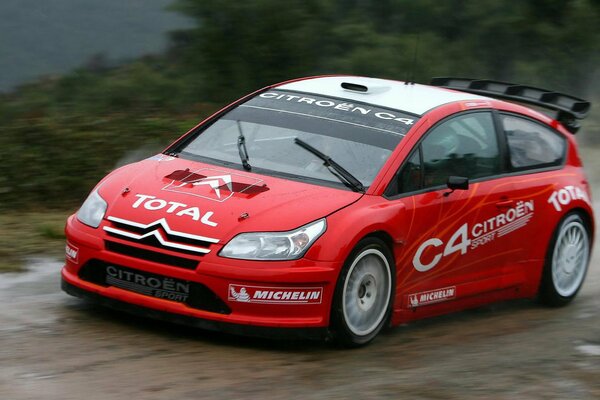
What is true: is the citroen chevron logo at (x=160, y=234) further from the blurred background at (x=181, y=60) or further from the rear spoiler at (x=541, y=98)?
the rear spoiler at (x=541, y=98)

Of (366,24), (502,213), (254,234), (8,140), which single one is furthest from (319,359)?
(366,24)

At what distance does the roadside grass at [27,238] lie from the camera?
27.7 ft

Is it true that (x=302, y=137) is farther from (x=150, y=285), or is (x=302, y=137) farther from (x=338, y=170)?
(x=150, y=285)

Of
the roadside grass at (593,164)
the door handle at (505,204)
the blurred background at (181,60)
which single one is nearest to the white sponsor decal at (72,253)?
the blurred background at (181,60)

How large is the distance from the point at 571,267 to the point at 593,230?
39 cm

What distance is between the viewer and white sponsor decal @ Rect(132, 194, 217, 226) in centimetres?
632

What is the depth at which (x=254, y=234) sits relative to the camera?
20.4 ft

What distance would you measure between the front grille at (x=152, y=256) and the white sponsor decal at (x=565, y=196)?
317 centimetres

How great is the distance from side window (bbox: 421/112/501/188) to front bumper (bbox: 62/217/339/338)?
1333 mm

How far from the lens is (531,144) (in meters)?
8.41

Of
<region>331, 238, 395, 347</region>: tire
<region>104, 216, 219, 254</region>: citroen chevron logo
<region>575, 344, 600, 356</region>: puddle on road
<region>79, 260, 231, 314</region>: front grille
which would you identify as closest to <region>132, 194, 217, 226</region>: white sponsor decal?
<region>104, 216, 219, 254</region>: citroen chevron logo

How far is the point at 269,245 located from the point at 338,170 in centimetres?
97

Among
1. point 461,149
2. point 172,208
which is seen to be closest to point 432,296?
point 461,149

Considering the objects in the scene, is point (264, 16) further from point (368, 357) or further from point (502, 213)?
point (368, 357)
